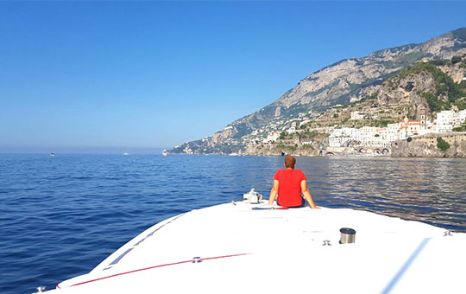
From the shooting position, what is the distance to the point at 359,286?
138 inches

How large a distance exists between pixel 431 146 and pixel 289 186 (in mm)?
144755

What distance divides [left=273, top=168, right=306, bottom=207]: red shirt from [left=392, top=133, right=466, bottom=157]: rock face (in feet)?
461

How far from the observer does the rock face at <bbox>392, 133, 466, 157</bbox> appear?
123m

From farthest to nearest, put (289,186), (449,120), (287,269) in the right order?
(449,120) < (289,186) < (287,269)

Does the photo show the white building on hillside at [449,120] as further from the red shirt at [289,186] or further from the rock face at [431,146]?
the red shirt at [289,186]

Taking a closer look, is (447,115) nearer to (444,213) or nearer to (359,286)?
(444,213)

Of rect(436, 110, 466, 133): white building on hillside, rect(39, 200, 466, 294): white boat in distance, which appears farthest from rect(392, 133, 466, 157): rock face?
rect(39, 200, 466, 294): white boat in distance

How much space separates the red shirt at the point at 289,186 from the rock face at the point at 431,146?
14039 centimetres

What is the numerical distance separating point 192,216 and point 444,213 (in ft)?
53.4

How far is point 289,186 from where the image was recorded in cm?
894

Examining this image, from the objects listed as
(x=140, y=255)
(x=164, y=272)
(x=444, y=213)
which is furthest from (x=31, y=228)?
(x=444, y=213)

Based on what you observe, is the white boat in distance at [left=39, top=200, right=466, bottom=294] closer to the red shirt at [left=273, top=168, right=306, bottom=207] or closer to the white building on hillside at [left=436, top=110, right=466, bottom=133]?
the red shirt at [left=273, top=168, right=306, bottom=207]

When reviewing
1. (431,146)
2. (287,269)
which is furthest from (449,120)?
(287,269)

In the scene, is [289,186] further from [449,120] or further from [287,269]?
[449,120]
